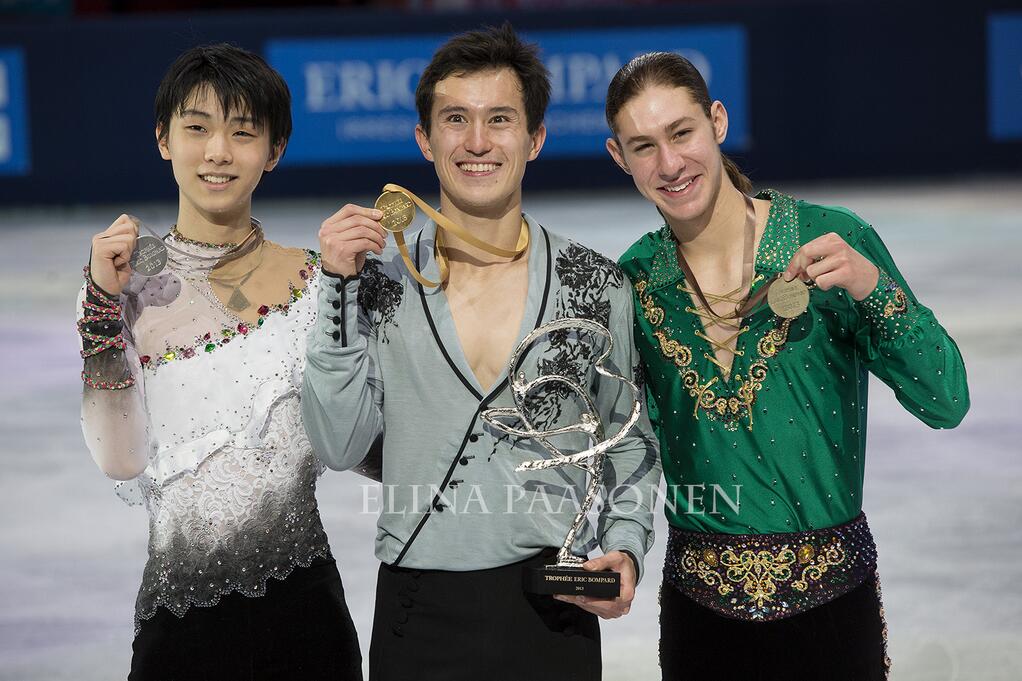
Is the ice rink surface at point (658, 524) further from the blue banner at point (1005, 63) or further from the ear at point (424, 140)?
the blue banner at point (1005, 63)

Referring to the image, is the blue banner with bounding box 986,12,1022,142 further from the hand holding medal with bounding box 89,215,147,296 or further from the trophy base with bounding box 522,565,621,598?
the hand holding medal with bounding box 89,215,147,296

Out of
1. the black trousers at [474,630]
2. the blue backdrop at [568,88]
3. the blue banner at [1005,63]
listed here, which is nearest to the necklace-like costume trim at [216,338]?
the black trousers at [474,630]

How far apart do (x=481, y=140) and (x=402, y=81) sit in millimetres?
11015

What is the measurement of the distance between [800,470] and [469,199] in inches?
29.0

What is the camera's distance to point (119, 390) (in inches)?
92.9

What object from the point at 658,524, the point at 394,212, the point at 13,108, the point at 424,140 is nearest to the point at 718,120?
the point at 424,140

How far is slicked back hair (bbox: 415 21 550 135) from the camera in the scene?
7.91 ft

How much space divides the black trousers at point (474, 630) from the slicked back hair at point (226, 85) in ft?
2.83

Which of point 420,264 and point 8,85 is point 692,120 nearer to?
point 420,264

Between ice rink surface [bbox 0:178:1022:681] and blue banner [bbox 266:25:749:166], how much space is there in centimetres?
450

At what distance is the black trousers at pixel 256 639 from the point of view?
2.38 meters

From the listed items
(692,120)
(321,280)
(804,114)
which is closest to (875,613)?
(692,120)

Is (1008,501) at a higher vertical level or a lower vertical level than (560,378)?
lower

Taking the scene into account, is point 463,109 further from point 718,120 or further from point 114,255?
point 114,255
